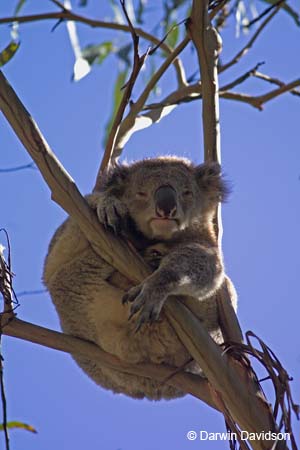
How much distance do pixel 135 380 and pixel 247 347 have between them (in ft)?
2.31

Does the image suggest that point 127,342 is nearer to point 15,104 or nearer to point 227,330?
point 227,330

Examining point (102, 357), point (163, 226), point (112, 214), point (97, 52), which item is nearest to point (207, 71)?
point (163, 226)

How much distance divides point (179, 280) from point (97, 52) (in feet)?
8.46

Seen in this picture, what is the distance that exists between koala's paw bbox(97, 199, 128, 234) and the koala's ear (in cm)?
63

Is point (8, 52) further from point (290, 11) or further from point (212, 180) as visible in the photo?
point (290, 11)

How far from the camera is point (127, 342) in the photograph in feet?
9.98

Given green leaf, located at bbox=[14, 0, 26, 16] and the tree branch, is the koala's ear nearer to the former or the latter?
the tree branch

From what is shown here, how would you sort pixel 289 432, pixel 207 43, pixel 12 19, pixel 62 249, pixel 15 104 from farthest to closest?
pixel 12 19 < pixel 207 43 < pixel 62 249 < pixel 15 104 < pixel 289 432

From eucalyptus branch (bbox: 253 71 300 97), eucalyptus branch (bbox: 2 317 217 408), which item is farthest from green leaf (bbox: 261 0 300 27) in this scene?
eucalyptus branch (bbox: 2 317 217 408)

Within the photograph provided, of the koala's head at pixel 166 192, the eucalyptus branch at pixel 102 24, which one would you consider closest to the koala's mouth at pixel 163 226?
the koala's head at pixel 166 192

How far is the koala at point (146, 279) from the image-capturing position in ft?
9.70

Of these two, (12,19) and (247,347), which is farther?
(12,19)

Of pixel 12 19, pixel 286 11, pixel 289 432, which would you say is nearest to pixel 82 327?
pixel 289 432

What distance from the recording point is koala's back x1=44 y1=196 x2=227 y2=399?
3.07 meters
